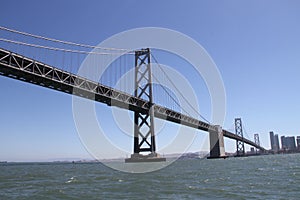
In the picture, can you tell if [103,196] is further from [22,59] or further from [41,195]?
[22,59]

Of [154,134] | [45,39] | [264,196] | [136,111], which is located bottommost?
[264,196]

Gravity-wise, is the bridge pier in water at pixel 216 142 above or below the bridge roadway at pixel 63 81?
below

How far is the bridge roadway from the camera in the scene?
26.7m

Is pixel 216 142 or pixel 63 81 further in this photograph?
pixel 216 142

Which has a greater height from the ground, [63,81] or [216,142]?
[63,81]

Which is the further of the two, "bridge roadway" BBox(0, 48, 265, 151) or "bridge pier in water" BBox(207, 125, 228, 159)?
"bridge pier in water" BBox(207, 125, 228, 159)

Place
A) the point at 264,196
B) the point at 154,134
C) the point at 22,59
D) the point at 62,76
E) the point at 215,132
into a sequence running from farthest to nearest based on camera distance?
the point at 215,132 < the point at 154,134 < the point at 62,76 < the point at 22,59 < the point at 264,196

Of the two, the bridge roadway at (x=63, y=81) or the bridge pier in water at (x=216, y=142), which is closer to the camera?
the bridge roadway at (x=63, y=81)

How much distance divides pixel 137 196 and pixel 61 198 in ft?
9.01

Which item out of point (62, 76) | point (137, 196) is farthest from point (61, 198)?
point (62, 76)

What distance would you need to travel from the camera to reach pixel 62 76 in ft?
104

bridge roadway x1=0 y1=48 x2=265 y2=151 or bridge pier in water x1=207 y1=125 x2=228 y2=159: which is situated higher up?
bridge roadway x1=0 y1=48 x2=265 y2=151

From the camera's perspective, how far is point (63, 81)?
31.3m

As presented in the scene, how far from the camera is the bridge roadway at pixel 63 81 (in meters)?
→ 26.7
